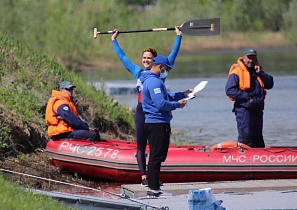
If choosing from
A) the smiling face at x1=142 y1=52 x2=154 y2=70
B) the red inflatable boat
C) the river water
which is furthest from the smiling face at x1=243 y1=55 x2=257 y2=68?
the river water

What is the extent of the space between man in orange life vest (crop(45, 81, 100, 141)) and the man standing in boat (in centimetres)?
262

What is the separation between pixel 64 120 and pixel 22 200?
3.79 m

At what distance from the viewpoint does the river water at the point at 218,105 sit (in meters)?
13.6

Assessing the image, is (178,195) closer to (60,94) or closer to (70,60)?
(60,94)

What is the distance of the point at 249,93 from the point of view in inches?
326

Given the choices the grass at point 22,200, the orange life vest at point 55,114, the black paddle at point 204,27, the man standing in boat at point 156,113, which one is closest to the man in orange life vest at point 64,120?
the orange life vest at point 55,114

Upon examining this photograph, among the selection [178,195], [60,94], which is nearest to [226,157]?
[178,195]

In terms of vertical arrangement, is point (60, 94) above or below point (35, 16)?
below

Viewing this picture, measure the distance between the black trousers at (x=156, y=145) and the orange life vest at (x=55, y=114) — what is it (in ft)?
9.16

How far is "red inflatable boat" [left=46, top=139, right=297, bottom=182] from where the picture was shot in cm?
800

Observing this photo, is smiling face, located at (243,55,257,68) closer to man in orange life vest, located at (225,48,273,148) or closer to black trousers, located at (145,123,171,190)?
man in orange life vest, located at (225,48,273,148)

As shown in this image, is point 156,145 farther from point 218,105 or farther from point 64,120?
point 218,105

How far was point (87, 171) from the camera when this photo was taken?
8.74m

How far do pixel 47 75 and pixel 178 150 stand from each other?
4257mm
